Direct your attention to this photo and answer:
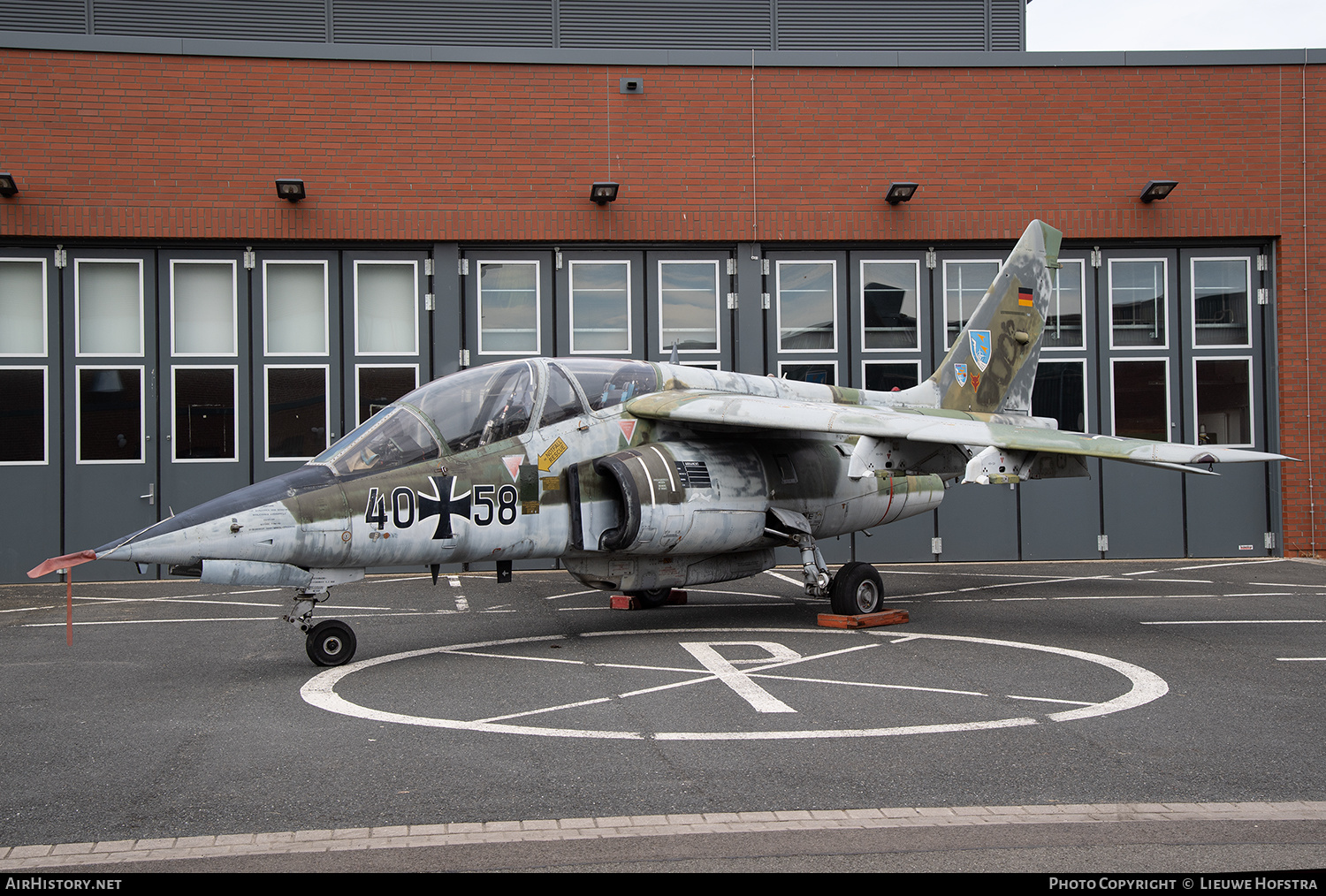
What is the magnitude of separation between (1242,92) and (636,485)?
14941 mm

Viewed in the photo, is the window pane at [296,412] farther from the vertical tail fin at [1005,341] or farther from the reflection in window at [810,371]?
the vertical tail fin at [1005,341]

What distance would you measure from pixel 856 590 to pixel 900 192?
348 inches

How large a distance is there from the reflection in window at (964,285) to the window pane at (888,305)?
59cm

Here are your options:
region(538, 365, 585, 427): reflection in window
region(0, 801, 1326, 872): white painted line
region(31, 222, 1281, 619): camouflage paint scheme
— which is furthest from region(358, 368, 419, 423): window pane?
region(0, 801, 1326, 872): white painted line

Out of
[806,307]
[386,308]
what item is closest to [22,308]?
[386,308]

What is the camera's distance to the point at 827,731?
5.75 m

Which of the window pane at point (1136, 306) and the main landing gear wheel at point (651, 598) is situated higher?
the window pane at point (1136, 306)

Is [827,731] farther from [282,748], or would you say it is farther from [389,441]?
[389,441]

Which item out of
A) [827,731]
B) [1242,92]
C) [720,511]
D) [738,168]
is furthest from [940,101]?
[827,731]

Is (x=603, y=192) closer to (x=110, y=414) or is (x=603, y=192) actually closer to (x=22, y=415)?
(x=110, y=414)

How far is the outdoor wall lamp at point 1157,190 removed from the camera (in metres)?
16.3

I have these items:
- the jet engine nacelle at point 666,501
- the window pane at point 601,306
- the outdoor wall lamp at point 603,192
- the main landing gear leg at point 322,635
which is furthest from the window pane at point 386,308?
the main landing gear leg at point 322,635

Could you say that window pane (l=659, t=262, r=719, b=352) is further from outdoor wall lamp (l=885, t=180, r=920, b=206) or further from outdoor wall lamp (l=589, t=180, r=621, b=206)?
outdoor wall lamp (l=885, t=180, r=920, b=206)

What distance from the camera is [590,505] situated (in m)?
8.95
